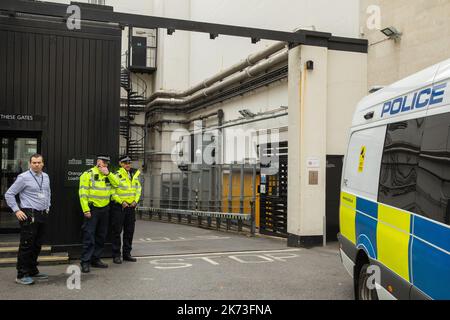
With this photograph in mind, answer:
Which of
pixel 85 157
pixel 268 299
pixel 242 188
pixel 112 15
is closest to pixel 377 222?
pixel 268 299

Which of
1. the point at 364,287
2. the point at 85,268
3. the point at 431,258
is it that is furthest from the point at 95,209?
the point at 431,258

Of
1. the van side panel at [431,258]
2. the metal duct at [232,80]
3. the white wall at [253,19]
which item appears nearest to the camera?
the van side panel at [431,258]

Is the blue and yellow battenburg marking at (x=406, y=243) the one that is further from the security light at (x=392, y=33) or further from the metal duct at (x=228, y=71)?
the metal duct at (x=228, y=71)

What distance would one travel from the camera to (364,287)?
16.5 ft

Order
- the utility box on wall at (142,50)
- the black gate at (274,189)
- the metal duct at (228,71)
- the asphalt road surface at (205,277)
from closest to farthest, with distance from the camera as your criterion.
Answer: the asphalt road surface at (205,277) < the black gate at (274,189) < the metal duct at (228,71) < the utility box on wall at (142,50)

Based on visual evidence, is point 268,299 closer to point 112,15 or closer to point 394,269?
point 394,269

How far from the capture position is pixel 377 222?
4.54 meters

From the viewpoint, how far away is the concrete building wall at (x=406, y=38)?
8.36 metres

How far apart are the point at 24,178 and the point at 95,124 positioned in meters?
2.28

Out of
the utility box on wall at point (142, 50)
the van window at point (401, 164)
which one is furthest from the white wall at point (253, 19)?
the van window at point (401, 164)

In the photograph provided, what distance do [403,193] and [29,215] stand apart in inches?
194

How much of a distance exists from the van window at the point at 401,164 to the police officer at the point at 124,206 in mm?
4862

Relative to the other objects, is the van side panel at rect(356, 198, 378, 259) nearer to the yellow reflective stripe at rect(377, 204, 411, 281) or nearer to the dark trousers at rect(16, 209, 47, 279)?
the yellow reflective stripe at rect(377, 204, 411, 281)

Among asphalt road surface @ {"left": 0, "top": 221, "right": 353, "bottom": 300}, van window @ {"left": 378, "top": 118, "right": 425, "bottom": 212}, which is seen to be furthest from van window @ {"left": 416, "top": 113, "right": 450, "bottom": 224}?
asphalt road surface @ {"left": 0, "top": 221, "right": 353, "bottom": 300}
